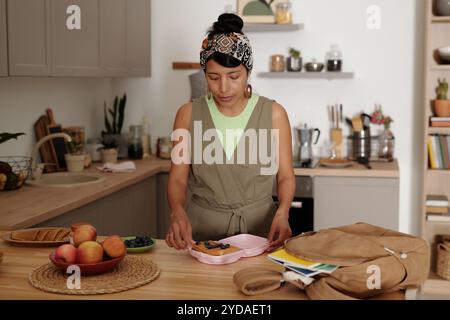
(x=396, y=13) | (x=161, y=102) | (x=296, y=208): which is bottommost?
(x=296, y=208)

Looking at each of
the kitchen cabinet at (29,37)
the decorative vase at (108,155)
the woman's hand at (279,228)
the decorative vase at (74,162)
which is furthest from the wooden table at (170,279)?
the decorative vase at (108,155)

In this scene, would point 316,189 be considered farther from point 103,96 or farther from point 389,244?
point 389,244

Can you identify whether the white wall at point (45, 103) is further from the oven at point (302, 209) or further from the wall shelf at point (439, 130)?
the wall shelf at point (439, 130)

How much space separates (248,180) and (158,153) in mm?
2335

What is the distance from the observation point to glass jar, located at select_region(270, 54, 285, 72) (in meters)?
4.57

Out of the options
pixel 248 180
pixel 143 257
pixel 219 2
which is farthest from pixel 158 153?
pixel 143 257

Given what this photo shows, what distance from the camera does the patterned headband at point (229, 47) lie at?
2250 millimetres

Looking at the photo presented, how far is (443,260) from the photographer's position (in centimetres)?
429

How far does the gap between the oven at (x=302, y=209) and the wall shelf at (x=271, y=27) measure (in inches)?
44.6

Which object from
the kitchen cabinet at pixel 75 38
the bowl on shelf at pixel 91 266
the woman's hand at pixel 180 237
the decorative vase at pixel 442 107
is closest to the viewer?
the bowl on shelf at pixel 91 266

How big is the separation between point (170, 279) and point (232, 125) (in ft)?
3.08

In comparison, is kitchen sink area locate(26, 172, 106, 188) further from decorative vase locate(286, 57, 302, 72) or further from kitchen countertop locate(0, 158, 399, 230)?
decorative vase locate(286, 57, 302, 72)

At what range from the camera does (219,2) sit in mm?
4699

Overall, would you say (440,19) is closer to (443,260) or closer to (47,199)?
(443,260)
